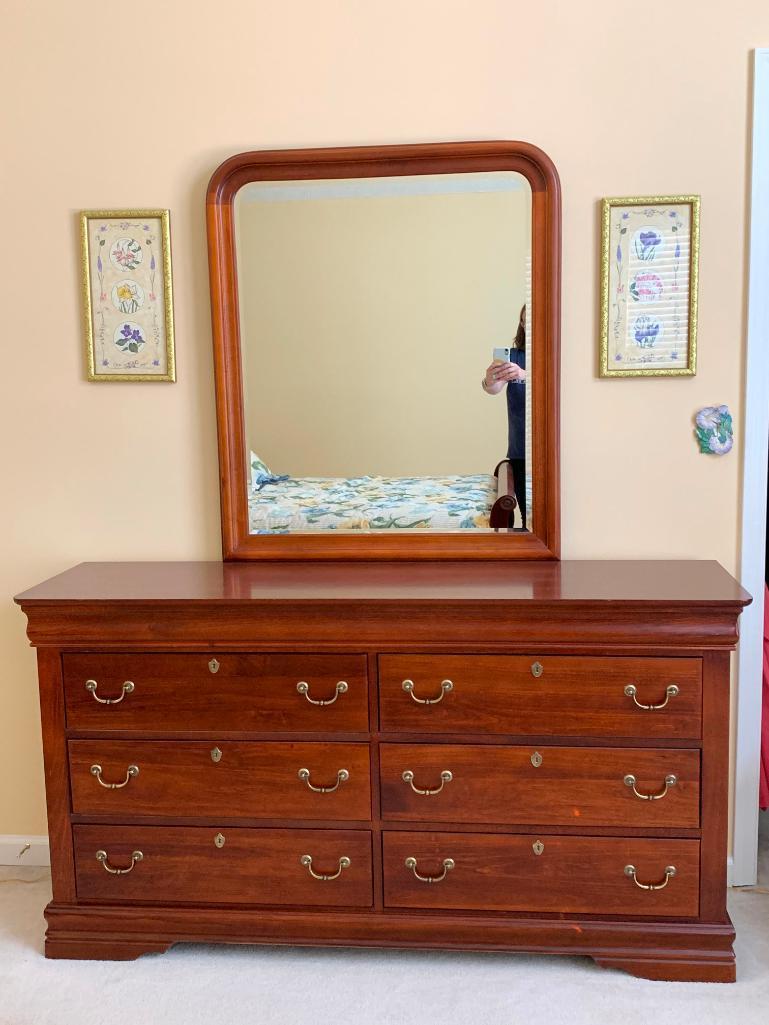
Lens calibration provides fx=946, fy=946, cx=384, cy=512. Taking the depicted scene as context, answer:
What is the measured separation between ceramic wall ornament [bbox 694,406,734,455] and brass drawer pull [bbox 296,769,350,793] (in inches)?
47.5

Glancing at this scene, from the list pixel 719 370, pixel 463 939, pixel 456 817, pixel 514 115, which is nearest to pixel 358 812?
pixel 456 817

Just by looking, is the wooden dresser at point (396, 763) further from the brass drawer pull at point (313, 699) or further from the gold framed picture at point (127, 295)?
the gold framed picture at point (127, 295)

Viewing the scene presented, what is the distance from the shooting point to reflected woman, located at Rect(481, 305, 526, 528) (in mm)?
2379

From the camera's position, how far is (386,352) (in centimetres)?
242

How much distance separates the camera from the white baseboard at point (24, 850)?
2.70m

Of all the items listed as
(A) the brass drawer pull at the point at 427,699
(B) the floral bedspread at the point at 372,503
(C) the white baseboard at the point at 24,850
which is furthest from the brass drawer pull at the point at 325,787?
(C) the white baseboard at the point at 24,850

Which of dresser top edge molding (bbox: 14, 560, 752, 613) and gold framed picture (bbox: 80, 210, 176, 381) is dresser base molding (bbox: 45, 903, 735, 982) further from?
gold framed picture (bbox: 80, 210, 176, 381)

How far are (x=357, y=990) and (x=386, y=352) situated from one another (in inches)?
59.3

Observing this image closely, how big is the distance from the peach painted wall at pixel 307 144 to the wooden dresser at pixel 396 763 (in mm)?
347

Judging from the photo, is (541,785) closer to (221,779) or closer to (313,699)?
(313,699)

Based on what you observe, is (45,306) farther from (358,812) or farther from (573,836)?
(573,836)

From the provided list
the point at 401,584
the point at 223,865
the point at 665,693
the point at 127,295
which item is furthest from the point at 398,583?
the point at 127,295

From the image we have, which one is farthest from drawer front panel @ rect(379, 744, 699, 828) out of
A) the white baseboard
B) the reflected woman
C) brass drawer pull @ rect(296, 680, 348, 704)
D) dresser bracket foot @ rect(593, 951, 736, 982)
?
the white baseboard

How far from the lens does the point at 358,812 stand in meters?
2.15
